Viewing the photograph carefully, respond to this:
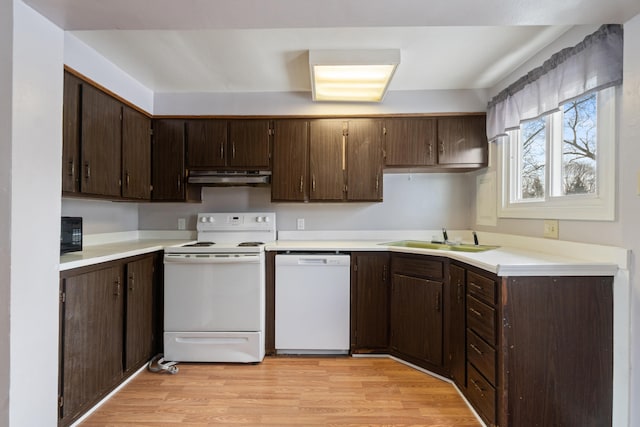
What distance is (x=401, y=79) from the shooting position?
8.64ft

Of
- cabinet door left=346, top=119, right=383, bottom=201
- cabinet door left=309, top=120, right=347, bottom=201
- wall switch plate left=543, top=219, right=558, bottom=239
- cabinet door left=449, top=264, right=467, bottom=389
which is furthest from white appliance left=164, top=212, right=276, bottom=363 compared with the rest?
wall switch plate left=543, top=219, right=558, bottom=239

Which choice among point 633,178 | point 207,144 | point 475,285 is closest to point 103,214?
point 207,144

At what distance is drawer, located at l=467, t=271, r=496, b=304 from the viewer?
164 cm

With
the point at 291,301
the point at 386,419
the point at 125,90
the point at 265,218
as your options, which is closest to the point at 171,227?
the point at 265,218

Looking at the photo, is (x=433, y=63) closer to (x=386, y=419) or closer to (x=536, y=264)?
(x=536, y=264)

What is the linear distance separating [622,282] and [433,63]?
5.92 feet

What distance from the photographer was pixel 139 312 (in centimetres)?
232

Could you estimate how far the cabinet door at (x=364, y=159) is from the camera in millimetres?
2842

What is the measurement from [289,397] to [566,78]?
2562 mm

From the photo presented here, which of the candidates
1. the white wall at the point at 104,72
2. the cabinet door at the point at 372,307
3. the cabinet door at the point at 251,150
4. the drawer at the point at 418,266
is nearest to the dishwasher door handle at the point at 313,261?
the cabinet door at the point at 372,307

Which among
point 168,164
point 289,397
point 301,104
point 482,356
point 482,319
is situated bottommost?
point 289,397

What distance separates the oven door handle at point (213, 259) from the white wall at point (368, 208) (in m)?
0.72

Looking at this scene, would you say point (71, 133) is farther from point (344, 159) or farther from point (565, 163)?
point (565, 163)

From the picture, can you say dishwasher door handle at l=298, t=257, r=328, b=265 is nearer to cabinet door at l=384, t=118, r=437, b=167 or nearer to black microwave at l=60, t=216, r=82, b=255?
cabinet door at l=384, t=118, r=437, b=167
